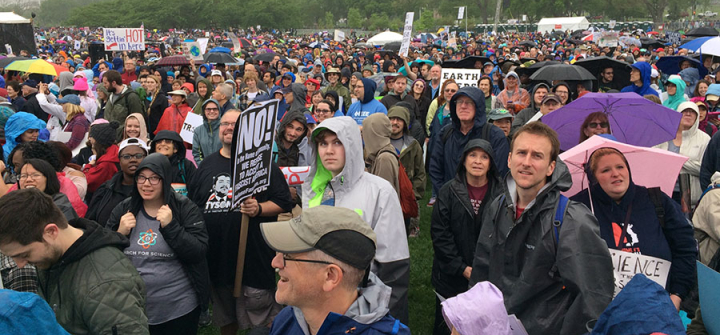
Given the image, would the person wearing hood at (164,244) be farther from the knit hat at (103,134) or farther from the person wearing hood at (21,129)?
the person wearing hood at (21,129)

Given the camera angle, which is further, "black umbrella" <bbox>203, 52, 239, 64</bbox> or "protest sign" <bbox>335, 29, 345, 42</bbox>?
"protest sign" <bbox>335, 29, 345, 42</bbox>

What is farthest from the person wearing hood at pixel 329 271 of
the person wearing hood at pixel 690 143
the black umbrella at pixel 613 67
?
the black umbrella at pixel 613 67

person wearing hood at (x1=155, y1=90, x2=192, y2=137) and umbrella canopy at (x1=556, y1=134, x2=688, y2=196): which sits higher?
umbrella canopy at (x1=556, y1=134, x2=688, y2=196)

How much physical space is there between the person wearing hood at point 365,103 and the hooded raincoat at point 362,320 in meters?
5.99

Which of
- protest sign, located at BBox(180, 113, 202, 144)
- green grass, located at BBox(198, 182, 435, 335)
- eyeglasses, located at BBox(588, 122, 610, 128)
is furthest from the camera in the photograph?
protest sign, located at BBox(180, 113, 202, 144)

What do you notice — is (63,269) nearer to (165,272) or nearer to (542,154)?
(165,272)

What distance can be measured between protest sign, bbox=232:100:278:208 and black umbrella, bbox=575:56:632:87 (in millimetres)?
7531

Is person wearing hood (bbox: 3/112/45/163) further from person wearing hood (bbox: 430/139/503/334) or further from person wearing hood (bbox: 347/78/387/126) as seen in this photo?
person wearing hood (bbox: 430/139/503/334)

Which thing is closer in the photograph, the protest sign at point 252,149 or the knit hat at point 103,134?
the protest sign at point 252,149

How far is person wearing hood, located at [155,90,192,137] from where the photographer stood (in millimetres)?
8312

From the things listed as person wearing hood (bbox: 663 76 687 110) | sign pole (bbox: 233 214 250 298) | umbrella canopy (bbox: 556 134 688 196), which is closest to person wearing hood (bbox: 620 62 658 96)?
person wearing hood (bbox: 663 76 687 110)

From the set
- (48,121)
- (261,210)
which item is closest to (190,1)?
(48,121)

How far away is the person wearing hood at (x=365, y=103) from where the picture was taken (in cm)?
831

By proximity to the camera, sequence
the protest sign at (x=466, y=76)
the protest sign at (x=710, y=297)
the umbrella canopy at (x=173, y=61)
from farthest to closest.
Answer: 1. the umbrella canopy at (x=173, y=61)
2. the protest sign at (x=466, y=76)
3. the protest sign at (x=710, y=297)
